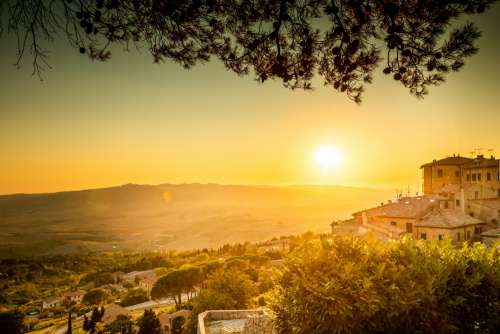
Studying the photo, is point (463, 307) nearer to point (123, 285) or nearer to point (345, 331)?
point (345, 331)

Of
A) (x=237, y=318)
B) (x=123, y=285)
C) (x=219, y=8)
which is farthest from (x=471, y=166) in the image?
(x=123, y=285)

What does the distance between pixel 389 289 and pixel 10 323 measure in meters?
56.7

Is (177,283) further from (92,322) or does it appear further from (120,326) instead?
(120,326)

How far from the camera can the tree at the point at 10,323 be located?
46.8 m

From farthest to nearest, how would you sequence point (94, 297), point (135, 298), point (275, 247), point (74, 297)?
point (275, 247)
point (74, 297)
point (94, 297)
point (135, 298)

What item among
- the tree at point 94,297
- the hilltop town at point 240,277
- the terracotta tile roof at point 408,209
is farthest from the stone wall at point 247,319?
the tree at point 94,297

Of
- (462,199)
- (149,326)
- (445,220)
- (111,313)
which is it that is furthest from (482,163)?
(111,313)

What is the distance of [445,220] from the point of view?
123 feet

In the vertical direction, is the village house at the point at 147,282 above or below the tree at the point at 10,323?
below

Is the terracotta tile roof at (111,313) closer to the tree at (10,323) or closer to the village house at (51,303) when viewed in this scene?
the tree at (10,323)

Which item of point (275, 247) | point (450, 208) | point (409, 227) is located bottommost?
point (275, 247)

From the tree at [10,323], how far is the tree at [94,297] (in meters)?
26.2

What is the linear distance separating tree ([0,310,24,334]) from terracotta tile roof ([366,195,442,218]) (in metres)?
50.5

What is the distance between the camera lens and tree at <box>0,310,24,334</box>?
46844 mm
